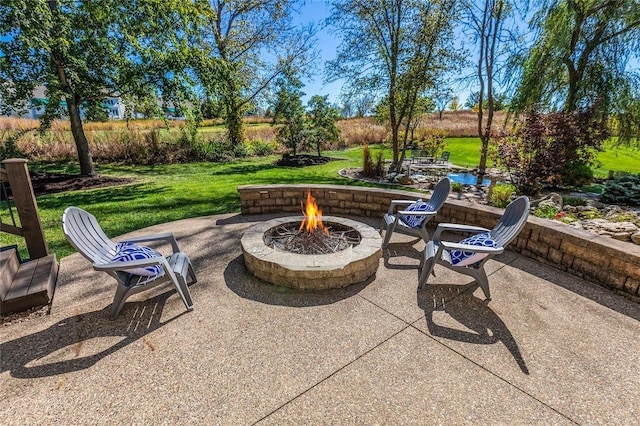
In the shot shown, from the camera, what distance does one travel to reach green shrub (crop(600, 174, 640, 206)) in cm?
711

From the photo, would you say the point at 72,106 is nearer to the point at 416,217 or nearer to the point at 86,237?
the point at 86,237

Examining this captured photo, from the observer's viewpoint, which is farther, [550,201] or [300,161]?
[300,161]

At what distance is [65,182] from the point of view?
918cm

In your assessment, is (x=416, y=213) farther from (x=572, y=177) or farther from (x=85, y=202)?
(x=572, y=177)

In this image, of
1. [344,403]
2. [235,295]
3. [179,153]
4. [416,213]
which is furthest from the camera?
[179,153]

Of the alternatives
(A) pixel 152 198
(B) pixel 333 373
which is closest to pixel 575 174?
(B) pixel 333 373

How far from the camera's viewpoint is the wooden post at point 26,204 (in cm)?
325

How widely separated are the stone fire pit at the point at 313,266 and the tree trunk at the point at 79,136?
9774 mm

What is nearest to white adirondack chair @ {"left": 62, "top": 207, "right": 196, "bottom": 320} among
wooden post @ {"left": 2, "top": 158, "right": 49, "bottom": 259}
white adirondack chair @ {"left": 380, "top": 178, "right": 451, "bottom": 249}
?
wooden post @ {"left": 2, "top": 158, "right": 49, "bottom": 259}

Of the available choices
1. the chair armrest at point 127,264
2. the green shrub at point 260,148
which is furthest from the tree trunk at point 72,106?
the chair armrest at point 127,264

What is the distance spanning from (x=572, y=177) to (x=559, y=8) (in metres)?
5.35

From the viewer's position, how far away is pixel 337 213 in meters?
6.07

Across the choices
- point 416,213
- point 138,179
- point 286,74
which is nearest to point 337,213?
point 416,213

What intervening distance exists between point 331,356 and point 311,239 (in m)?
1.89
